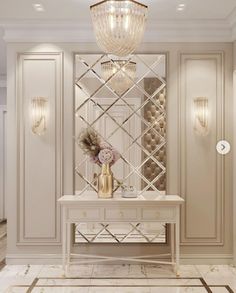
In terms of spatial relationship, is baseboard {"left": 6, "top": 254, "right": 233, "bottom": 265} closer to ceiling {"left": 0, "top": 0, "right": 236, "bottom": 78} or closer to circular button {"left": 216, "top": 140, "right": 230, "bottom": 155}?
circular button {"left": 216, "top": 140, "right": 230, "bottom": 155}

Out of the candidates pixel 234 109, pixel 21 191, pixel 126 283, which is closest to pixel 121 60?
pixel 234 109

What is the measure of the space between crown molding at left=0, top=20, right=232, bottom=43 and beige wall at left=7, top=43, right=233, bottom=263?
0.22 ft

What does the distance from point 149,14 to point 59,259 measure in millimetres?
2796

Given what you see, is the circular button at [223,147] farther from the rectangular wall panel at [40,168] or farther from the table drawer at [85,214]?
the rectangular wall panel at [40,168]

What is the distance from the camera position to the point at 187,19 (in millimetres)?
4637

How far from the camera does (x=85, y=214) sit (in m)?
4.33

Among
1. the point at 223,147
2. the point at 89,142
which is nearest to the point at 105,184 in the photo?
the point at 89,142

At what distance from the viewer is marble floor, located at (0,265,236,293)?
3957 millimetres

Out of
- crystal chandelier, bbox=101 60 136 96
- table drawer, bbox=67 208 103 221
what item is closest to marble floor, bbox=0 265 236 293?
table drawer, bbox=67 208 103 221

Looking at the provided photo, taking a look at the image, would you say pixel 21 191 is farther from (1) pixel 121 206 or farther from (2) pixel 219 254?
(2) pixel 219 254

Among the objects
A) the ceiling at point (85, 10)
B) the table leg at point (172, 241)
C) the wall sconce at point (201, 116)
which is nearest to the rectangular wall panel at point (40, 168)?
the ceiling at point (85, 10)

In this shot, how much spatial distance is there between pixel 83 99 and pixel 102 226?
4.68ft

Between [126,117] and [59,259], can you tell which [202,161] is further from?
[59,259]

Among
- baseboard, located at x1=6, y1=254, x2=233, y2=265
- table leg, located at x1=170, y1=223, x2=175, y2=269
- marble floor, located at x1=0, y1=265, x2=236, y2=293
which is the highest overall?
table leg, located at x1=170, y1=223, x2=175, y2=269
